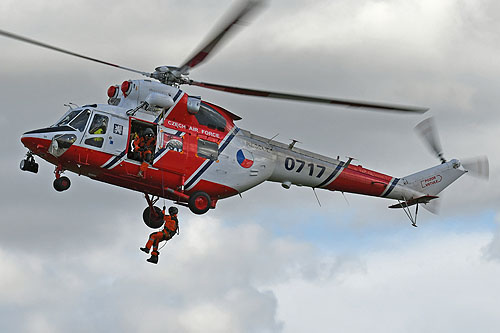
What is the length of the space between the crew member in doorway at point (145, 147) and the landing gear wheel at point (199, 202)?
1.83 m

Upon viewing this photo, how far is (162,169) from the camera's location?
2777 centimetres

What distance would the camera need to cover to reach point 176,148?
27.9 m

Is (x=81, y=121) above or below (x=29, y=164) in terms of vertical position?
above

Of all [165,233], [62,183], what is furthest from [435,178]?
[62,183]

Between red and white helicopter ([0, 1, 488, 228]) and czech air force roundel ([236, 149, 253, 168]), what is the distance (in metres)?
0.03

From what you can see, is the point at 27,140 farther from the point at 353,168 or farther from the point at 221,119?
the point at 353,168

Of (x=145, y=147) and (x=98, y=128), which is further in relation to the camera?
(x=145, y=147)

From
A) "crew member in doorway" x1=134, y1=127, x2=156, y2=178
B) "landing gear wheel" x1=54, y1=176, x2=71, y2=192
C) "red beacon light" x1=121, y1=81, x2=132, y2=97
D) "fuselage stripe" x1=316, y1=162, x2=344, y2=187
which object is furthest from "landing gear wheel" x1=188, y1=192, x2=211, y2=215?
"fuselage stripe" x1=316, y1=162, x2=344, y2=187

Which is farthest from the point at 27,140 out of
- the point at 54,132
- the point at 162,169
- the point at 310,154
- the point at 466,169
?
the point at 466,169

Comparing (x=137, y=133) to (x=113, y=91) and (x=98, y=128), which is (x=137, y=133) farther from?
(x=113, y=91)

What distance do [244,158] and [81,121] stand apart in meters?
5.34

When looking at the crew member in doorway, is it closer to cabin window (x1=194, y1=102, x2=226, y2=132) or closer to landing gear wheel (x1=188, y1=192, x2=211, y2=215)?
cabin window (x1=194, y1=102, x2=226, y2=132)

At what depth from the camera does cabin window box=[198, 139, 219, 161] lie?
28.5 metres

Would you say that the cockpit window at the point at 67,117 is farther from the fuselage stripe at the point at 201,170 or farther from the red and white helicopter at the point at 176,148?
the fuselage stripe at the point at 201,170
